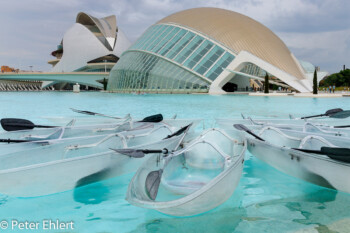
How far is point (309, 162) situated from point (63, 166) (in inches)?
165

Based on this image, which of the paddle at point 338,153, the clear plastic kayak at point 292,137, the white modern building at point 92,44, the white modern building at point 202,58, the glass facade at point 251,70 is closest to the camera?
the paddle at point 338,153

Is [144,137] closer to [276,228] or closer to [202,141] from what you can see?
[202,141]

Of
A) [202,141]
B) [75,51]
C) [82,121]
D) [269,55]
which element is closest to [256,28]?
[269,55]

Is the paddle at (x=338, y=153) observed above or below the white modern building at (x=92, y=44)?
below

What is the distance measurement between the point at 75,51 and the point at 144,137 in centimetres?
8709

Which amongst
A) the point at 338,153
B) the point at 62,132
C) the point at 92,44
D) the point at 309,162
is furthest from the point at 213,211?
the point at 92,44

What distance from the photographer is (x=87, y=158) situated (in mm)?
5277

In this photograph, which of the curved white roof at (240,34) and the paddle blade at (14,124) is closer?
the paddle blade at (14,124)

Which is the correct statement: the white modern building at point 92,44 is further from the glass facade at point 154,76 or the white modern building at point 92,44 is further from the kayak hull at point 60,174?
the kayak hull at point 60,174

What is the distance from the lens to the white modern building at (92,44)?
85.6 meters

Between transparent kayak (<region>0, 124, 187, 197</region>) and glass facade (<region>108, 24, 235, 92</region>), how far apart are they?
31845 millimetres

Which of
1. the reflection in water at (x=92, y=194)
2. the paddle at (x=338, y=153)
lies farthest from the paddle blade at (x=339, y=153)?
the reflection in water at (x=92, y=194)

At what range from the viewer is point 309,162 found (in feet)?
17.7

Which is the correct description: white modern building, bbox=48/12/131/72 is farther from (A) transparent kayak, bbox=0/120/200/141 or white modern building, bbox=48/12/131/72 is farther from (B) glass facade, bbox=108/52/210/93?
(A) transparent kayak, bbox=0/120/200/141
